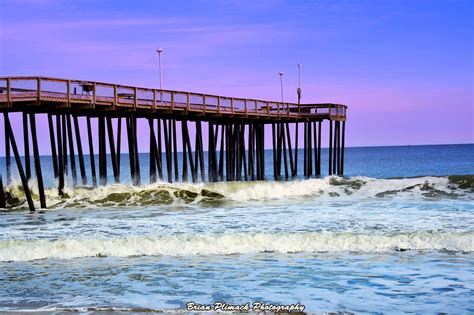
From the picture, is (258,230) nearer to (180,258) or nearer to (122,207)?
(180,258)

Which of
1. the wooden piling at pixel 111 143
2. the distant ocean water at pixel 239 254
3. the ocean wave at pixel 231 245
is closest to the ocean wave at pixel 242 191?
the distant ocean water at pixel 239 254

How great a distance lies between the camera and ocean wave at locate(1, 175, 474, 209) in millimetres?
30969

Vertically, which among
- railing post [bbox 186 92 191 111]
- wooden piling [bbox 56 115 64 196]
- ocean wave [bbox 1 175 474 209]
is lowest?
ocean wave [bbox 1 175 474 209]

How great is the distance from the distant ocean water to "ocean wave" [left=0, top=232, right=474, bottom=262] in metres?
0.03

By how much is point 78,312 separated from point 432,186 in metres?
26.7

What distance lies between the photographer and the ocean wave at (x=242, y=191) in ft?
102

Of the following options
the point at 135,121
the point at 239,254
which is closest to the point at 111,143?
the point at 135,121

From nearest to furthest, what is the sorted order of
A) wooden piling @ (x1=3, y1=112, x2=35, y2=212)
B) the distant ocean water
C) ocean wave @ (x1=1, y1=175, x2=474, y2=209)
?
the distant ocean water → wooden piling @ (x1=3, y1=112, x2=35, y2=212) → ocean wave @ (x1=1, y1=175, x2=474, y2=209)

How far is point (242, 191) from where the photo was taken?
115 feet

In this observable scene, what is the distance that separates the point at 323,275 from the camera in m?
13.3

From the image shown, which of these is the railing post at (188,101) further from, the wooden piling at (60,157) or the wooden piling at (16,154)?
the wooden piling at (16,154)

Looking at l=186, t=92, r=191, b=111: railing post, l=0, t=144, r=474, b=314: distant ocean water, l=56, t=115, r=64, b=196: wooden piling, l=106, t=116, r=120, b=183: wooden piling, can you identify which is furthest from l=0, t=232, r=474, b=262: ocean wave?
l=186, t=92, r=191, b=111: railing post

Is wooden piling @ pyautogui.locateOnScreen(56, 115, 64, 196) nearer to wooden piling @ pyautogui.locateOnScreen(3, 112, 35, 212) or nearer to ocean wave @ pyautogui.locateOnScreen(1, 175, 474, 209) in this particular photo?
ocean wave @ pyautogui.locateOnScreen(1, 175, 474, 209)

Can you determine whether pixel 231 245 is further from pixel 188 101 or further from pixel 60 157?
pixel 188 101
